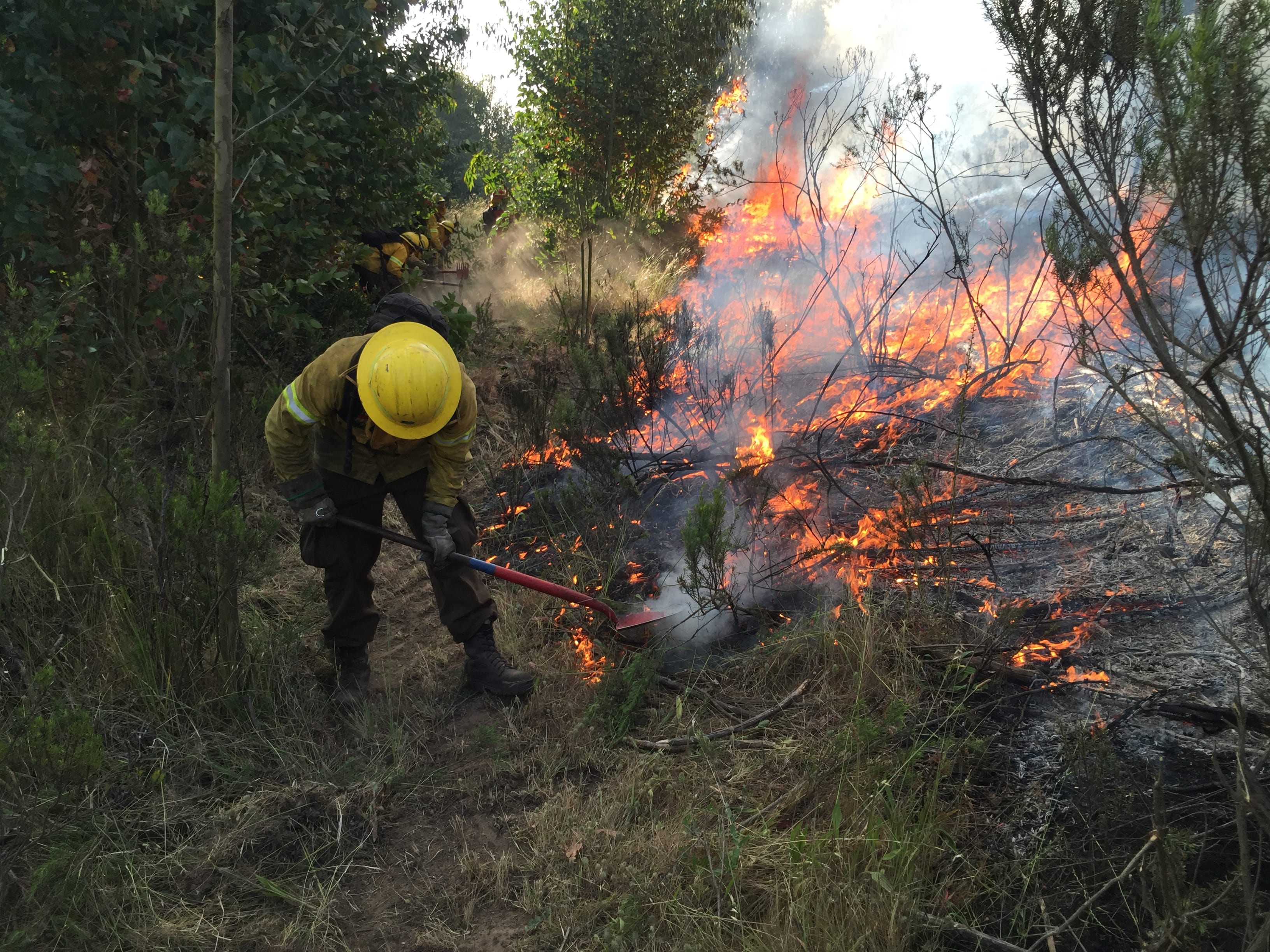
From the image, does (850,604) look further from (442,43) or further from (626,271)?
(626,271)

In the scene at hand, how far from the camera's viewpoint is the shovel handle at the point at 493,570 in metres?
3.54

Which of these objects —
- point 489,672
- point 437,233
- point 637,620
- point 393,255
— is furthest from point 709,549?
point 437,233

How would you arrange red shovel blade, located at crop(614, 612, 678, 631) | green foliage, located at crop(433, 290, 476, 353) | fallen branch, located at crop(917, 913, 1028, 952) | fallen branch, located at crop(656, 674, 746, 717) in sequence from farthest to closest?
green foliage, located at crop(433, 290, 476, 353) < red shovel blade, located at crop(614, 612, 678, 631) < fallen branch, located at crop(656, 674, 746, 717) < fallen branch, located at crop(917, 913, 1028, 952)

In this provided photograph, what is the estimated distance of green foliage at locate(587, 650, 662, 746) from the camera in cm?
338

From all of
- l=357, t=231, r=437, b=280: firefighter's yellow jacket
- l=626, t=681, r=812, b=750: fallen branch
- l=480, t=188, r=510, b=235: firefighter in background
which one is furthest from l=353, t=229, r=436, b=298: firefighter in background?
l=480, t=188, r=510, b=235: firefighter in background

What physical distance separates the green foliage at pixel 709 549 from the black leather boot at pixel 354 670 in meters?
1.52

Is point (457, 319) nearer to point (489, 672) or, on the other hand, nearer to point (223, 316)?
point (223, 316)

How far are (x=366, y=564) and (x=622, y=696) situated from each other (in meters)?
1.31

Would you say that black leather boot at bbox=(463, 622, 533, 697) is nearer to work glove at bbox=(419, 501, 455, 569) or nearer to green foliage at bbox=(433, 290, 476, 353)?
work glove at bbox=(419, 501, 455, 569)

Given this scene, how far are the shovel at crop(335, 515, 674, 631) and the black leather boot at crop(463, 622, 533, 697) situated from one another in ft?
0.99

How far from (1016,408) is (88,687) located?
16.5 feet

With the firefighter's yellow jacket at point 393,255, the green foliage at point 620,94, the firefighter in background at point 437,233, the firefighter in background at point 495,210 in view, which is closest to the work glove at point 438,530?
the firefighter's yellow jacket at point 393,255

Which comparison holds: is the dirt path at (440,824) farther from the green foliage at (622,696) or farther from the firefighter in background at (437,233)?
the firefighter in background at (437,233)

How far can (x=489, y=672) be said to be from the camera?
373cm
